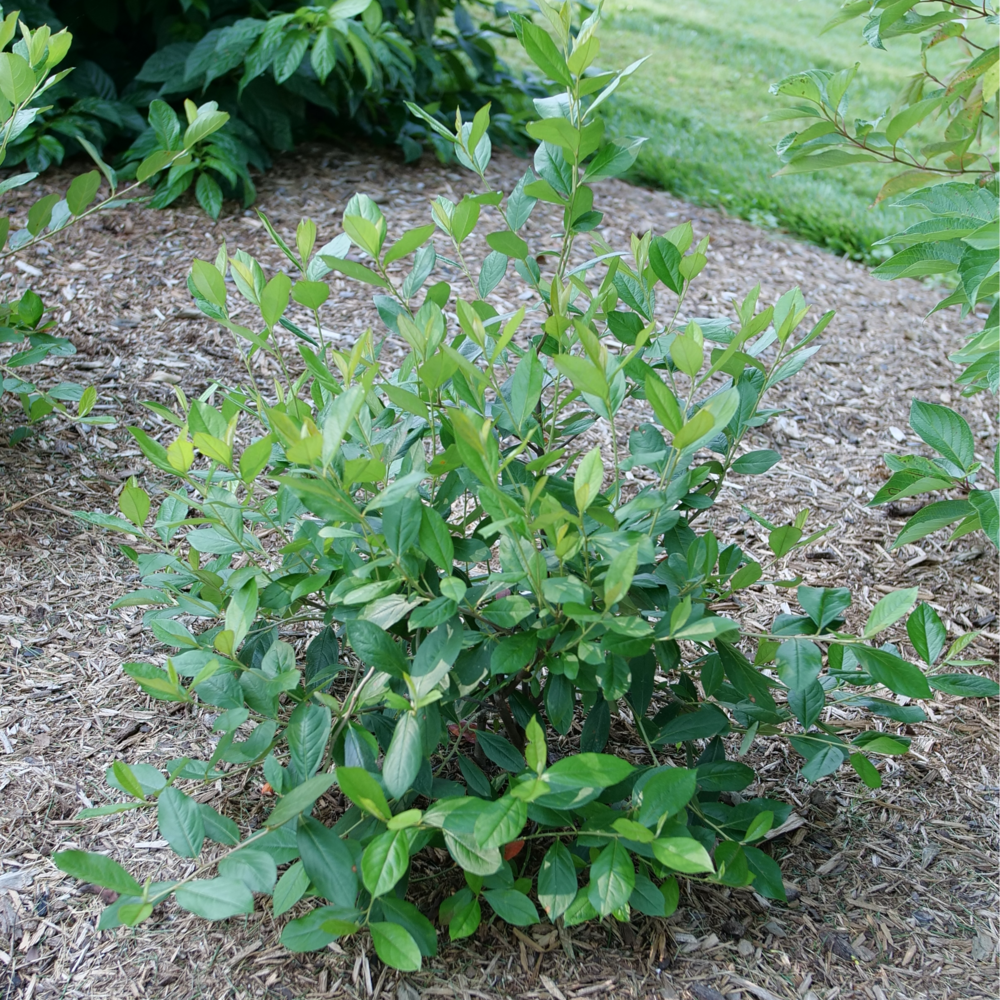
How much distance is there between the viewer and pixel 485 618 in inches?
56.4

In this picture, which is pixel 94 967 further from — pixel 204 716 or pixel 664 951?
pixel 664 951

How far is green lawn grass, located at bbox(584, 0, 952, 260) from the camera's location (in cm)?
512

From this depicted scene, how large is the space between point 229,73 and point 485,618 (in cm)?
353

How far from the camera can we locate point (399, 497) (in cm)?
123

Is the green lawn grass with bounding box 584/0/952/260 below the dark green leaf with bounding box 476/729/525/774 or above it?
below

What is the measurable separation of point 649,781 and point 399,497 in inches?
22.7

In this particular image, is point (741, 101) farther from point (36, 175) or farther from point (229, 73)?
point (36, 175)

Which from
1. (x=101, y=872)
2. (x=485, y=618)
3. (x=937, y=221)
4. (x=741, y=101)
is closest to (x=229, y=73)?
(x=937, y=221)

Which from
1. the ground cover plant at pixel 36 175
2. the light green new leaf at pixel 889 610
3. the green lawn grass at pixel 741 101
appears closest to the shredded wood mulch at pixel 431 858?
the ground cover plant at pixel 36 175

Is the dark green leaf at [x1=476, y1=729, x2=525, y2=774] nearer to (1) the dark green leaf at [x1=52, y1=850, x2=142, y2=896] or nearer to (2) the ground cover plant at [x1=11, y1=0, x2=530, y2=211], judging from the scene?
(1) the dark green leaf at [x1=52, y1=850, x2=142, y2=896]

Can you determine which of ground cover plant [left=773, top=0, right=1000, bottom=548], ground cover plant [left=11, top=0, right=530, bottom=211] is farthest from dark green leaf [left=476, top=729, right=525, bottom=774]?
ground cover plant [left=11, top=0, right=530, bottom=211]

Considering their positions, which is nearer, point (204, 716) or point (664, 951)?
point (664, 951)

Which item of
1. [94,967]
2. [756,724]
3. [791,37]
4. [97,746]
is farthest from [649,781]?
[791,37]

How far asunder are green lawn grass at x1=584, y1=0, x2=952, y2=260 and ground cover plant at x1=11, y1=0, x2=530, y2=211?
129 cm
